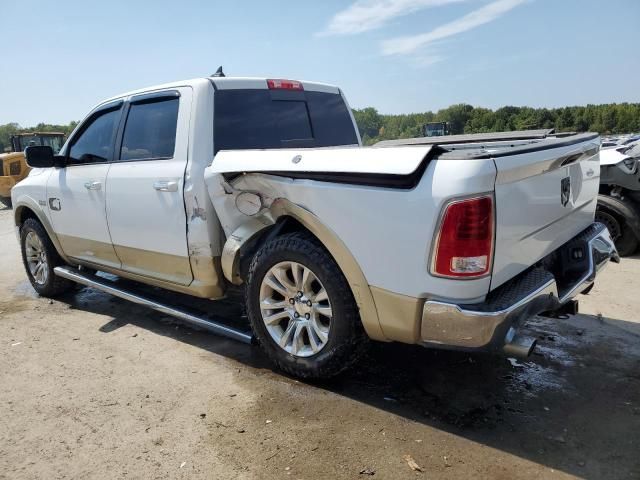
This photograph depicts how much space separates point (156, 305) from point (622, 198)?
18.1 ft

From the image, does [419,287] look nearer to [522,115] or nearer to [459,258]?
[459,258]

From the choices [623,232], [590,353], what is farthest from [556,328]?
[623,232]

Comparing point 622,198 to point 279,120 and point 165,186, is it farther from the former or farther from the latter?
point 165,186

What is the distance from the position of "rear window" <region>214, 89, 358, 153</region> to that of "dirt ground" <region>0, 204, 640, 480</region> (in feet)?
5.34

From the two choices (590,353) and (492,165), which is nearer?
(492,165)

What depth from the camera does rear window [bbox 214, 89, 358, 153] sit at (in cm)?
373

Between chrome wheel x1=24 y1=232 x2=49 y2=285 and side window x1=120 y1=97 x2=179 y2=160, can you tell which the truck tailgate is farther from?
chrome wheel x1=24 y1=232 x2=49 y2=285

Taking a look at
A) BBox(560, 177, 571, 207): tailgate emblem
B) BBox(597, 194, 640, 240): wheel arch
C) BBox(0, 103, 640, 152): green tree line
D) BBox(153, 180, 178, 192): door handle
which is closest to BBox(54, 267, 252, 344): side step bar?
BBox(153, 180, 178, 192): door handle

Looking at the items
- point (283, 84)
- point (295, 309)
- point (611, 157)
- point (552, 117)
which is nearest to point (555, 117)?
point (552, 117)

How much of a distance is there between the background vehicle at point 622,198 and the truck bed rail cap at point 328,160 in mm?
4737

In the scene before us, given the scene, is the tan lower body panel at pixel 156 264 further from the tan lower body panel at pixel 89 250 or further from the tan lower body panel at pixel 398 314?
the tan lower body panel at pixel 398 314

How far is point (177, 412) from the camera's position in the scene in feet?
10.1

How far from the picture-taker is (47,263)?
541cm

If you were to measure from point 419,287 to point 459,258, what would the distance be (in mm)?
257
